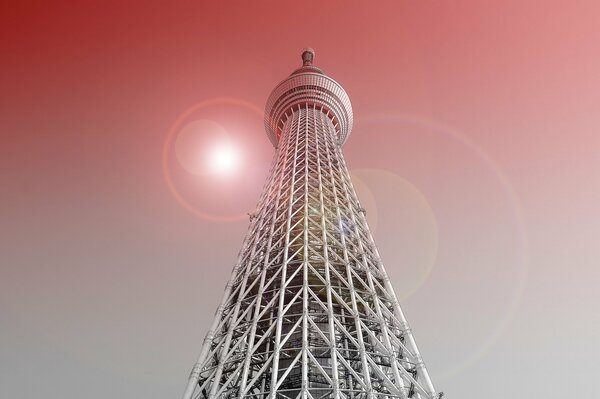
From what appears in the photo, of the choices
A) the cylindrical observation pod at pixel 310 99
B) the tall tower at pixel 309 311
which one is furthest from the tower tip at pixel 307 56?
the tall tower at pixel 309 311

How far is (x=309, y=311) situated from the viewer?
98.3ft

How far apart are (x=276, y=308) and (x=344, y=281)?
5.07m

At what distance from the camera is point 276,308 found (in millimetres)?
29750

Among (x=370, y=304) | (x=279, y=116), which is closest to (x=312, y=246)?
(x=370, y=304)

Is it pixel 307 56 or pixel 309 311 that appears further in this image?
pixel 307 56

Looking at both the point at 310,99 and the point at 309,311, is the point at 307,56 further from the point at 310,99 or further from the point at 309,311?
the point at 309,311

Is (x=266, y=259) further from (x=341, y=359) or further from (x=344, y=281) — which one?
(x=341, y=359)

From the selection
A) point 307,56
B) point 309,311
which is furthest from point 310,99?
point 309,311

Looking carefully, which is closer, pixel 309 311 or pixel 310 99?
pixel 309 311

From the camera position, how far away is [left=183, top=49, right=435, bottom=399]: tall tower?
24688mm

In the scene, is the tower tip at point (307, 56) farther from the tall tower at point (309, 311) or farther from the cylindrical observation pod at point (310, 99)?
the tall tower at point (309, 311)

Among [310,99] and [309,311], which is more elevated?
[310,99]

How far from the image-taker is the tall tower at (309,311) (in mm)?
24688

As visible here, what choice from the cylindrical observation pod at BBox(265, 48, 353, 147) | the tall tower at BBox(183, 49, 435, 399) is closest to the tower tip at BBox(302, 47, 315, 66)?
the cylindrical observation pod at BBox(265, 48, 353, 147)
